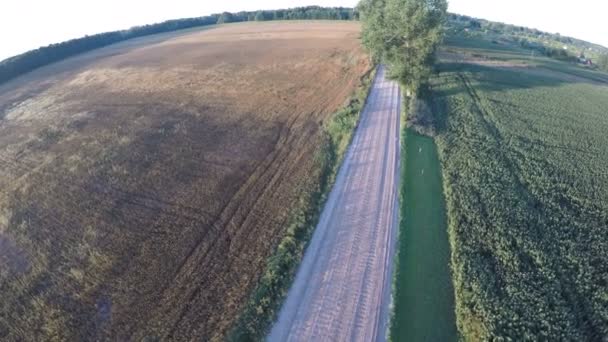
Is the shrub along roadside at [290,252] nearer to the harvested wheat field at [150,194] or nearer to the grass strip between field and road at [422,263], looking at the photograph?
the harvested wheat field at [150,194]

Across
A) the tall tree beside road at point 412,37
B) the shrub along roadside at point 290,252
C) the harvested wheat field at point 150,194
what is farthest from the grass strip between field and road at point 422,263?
the tall tree beside road at point 412,37

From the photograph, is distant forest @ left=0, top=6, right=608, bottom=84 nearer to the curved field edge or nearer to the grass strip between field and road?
the grass strip between field and road

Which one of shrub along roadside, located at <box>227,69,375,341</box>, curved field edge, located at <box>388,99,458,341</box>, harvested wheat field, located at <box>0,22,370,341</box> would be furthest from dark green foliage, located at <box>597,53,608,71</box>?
shrub along roadside, located at <box>227,69,375,341</box>

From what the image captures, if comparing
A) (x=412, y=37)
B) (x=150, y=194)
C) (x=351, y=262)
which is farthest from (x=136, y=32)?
(x=351, y=262)

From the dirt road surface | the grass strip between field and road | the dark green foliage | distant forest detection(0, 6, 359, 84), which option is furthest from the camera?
the dark green foliage

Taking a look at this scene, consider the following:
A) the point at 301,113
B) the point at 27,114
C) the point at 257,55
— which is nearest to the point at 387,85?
the point at 301,113
